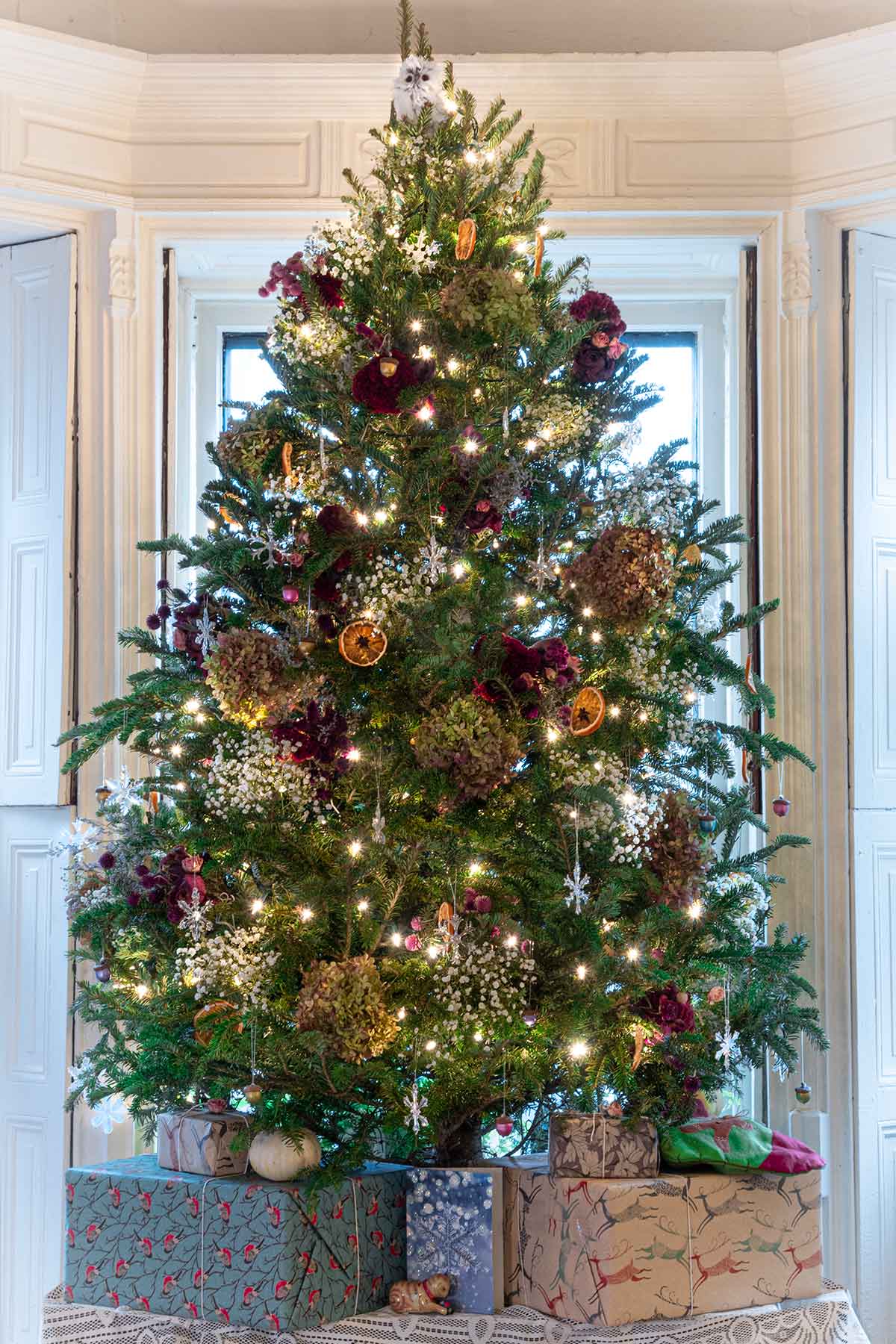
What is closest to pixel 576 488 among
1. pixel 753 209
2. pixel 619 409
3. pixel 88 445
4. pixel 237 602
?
pixel 619 409

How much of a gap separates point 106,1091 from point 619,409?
174cm

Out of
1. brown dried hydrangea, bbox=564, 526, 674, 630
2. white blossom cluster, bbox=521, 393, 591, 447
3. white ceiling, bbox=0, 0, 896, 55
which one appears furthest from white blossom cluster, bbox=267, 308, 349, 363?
white ceiling, bbox=0, 0, 896, 55

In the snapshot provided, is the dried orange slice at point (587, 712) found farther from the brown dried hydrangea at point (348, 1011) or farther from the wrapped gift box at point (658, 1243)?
the wrapped gift box at point (658, 1243)

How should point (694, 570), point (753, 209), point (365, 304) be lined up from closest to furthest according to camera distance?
point (365, 304) < point (694, 570) < point (753, 209)

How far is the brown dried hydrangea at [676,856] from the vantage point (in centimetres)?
262

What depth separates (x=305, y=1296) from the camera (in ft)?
7.81

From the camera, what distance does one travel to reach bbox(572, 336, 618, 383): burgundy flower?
277 cm

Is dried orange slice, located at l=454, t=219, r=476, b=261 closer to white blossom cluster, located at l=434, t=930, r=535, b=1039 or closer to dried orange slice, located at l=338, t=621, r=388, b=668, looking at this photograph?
dried orange slice, located at l=338, t=621, r=388, b=668

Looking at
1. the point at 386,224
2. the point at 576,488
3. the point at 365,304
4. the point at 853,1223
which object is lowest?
the point at 853,1223

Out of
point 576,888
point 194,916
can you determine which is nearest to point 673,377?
point 576,888

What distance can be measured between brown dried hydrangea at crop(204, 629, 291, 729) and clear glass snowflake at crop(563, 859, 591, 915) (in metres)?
0.62

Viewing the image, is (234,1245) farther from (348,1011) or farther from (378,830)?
(378,830)

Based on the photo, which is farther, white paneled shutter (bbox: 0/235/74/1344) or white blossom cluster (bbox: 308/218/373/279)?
white paneled shutter (bbox: 0/235/74/1344)

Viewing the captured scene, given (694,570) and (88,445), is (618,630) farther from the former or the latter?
(88,445)
